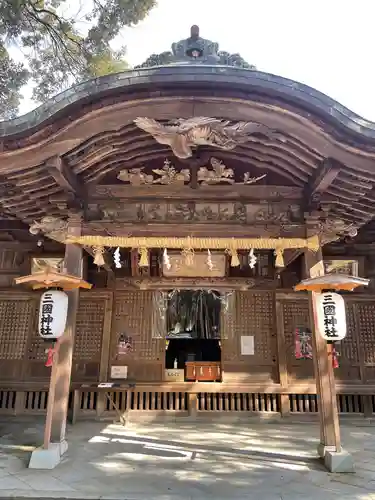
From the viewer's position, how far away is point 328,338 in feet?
17.2

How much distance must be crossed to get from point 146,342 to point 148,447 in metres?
2.62

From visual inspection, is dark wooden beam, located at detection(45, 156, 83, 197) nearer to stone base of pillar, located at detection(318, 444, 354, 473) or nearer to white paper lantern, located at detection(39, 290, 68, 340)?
white paper lantern, located at detection(39, 290, 68, 340)

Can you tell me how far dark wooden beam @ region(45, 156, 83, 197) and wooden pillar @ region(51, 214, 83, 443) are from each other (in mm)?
454

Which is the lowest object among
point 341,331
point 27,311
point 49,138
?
point 341,331

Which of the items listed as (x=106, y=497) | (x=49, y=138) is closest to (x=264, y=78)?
(x=49, y=138)

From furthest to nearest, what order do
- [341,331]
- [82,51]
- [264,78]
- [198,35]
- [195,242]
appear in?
[82,51] < [198,35] < [195,242] < [341,331] < [264,78]

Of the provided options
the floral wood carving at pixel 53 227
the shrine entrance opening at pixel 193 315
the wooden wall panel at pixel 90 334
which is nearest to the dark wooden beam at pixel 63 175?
the floral wood carving at pixel 53 227

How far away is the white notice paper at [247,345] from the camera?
824cm

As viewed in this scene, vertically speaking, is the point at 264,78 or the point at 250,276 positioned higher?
the point at 264,78

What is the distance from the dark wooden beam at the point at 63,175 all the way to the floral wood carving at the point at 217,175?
198 cm

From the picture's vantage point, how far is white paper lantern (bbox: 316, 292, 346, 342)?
17.1 ft

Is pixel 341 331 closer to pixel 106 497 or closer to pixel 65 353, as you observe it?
pixel 106 497

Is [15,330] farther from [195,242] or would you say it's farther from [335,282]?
[335,282]

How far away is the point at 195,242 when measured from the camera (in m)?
5.89
